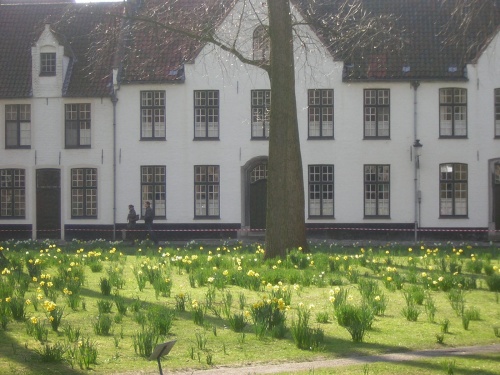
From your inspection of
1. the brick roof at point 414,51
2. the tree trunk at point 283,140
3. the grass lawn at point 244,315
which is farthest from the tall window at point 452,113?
the grass lawn at point 244,315

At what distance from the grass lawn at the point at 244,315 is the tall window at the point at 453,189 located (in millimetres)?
19799

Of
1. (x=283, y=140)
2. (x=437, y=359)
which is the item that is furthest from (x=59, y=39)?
(x=437, y=359)

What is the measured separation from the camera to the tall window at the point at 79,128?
1574 inches

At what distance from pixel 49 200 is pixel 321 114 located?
1240cm

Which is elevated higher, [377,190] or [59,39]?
[59,39]

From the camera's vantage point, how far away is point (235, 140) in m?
39.2

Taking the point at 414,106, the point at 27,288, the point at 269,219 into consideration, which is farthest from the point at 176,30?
the point at 414,106

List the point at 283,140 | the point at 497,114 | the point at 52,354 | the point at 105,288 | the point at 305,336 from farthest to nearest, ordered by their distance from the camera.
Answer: the point at 497,114 → the point at 283,140 → the point at 105,288 → the point at 305,336 → the point at 52,354

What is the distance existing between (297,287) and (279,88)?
815 cm

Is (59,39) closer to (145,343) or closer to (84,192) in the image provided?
(84,192)

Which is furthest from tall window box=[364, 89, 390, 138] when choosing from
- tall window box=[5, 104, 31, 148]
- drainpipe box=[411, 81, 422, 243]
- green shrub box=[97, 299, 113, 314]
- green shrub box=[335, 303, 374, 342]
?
green shrub box=[335, 303, 374, 342]

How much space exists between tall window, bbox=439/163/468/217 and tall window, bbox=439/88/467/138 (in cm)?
140

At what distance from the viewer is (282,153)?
885 inches

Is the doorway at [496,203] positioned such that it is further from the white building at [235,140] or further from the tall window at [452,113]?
the tall window at [452,113]
